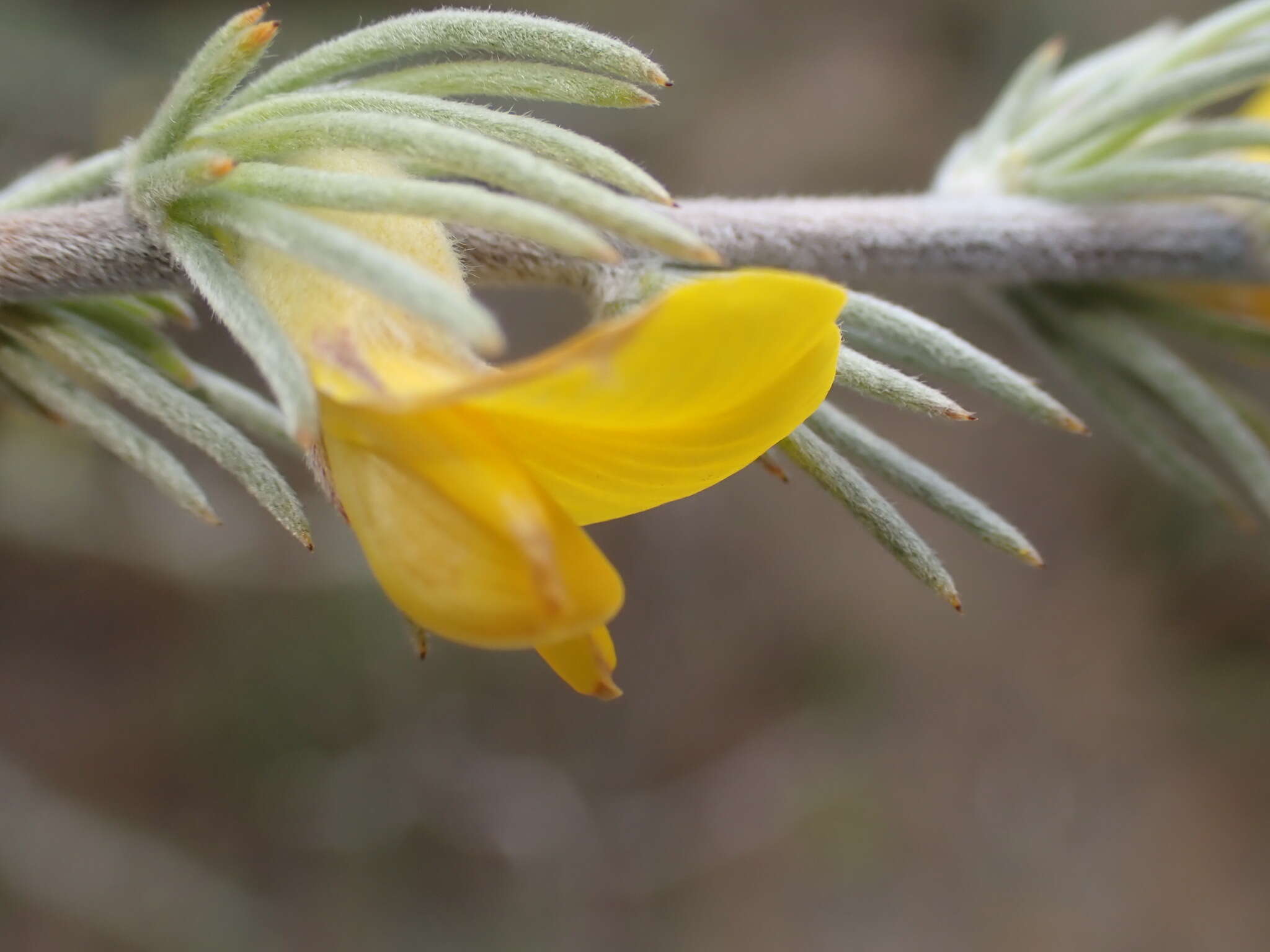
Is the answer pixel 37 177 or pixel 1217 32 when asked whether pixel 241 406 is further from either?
pixel 1217 32

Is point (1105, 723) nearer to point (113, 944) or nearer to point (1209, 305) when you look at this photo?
point (1209, 305)

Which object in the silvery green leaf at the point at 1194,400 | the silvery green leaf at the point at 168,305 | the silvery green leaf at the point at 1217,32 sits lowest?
the silvery green leaf at the point at 168,305

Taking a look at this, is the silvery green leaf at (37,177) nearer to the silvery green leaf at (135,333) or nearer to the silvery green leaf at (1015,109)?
the silvery green leaf at (135,333)

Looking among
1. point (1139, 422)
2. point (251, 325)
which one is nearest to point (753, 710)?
point (1139, 422)

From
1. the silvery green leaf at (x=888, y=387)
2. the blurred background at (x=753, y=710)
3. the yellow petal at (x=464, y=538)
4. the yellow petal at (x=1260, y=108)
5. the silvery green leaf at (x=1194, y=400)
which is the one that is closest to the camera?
the yellow petal at (x=464, y=538)

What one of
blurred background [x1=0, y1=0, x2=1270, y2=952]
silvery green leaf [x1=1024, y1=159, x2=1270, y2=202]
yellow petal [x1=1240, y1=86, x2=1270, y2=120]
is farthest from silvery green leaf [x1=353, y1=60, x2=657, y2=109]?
blurred background [x1=0, y1=0, x2=1270, y2=952]

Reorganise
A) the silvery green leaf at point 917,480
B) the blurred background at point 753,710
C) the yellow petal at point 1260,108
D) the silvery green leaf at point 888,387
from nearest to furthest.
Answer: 1. the silvery green leaf at point 888,387
2. the silvery green leaf at point 917,480
3. the yellow petal at point 1260,108
4. the blurred background at point 753,710

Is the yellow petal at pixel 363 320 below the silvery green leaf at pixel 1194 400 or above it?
below

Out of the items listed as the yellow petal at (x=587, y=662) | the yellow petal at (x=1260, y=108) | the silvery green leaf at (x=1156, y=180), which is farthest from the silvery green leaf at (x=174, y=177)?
the yellow petal at (x=1260, y=108)
